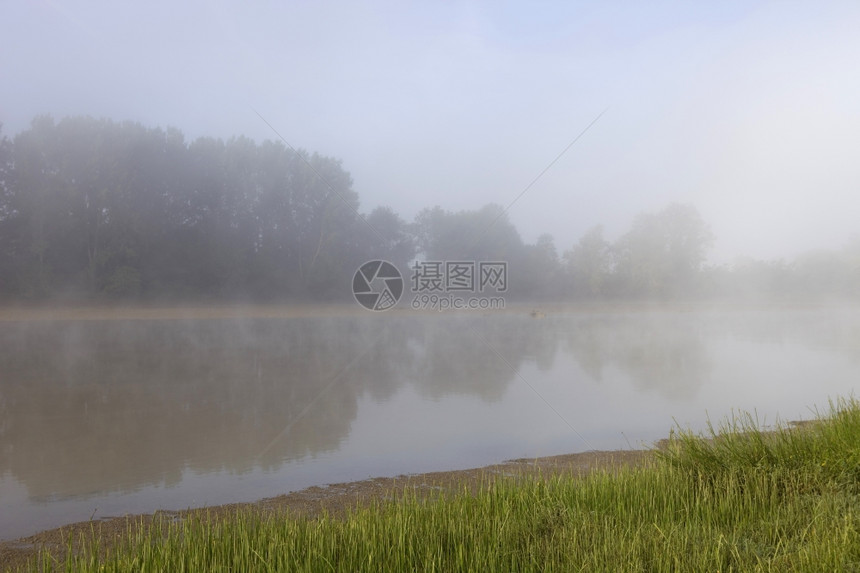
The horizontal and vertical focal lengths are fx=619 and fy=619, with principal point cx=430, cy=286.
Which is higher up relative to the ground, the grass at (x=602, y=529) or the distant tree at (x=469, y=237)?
the distant tree at (x=469, y=237)

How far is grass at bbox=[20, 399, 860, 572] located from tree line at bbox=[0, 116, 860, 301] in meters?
37.1

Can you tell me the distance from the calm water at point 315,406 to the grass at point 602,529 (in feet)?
6.29

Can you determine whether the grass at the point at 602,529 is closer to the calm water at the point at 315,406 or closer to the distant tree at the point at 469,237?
the calm water at the point at 315,406

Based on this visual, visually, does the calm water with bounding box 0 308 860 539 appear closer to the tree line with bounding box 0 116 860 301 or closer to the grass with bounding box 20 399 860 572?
the grass with bounding box 20 399 860 572

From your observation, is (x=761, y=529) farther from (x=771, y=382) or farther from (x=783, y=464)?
(x=771, y=382)

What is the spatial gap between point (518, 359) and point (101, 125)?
120ft

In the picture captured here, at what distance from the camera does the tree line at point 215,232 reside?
1491 inches

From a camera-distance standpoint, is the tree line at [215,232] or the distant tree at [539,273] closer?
the tree line at [215,232]

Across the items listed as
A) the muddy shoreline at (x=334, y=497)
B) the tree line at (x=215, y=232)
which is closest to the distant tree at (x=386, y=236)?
the tree line at (x=215, y=232)

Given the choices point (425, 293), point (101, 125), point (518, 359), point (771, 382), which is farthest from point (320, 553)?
point (101, 125)

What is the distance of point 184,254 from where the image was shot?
42.4 metres

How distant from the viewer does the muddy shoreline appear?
4938mm

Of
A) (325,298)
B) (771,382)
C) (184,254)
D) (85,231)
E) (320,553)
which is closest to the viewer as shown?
(320,553)

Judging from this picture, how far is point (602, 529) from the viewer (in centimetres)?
400
